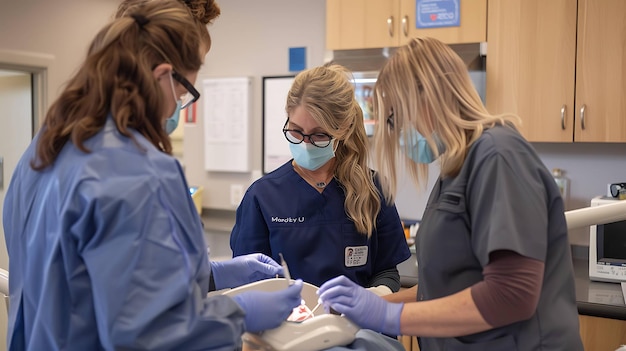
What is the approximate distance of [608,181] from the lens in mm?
2789

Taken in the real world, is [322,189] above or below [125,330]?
above

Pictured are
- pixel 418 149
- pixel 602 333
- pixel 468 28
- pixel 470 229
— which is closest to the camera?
pixel 470 229

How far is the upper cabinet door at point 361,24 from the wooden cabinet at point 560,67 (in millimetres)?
443

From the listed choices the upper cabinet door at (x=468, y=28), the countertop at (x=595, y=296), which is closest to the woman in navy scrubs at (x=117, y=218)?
the countertop at (x=595, y=296)

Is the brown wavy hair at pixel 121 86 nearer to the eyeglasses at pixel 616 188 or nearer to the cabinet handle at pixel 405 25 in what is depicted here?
the cabinet handle at pixel 405 25

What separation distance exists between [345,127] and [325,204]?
0.76 ft

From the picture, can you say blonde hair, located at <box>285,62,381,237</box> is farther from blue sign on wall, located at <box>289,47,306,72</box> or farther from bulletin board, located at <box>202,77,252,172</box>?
bulletin board, located at <box>202,77,252,172</box>

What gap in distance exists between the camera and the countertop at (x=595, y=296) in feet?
7.16

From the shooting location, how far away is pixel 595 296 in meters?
2.30

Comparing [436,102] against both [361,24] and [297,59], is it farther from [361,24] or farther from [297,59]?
[297,59]

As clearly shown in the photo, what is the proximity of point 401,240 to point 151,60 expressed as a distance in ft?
3.38

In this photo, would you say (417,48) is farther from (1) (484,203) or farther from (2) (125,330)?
(2) (125,330)

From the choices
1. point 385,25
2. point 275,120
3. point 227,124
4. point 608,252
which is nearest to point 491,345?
point 608,252

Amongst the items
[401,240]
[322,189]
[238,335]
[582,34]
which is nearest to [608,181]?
[582,34]
